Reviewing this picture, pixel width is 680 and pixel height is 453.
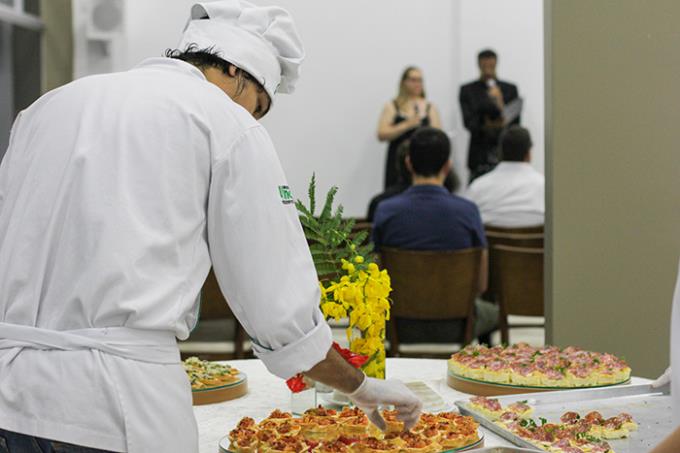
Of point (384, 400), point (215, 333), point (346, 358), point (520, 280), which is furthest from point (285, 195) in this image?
point (215, 333)

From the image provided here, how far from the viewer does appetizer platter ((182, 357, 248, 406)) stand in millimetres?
2016

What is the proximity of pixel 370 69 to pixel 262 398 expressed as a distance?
21.0 ft

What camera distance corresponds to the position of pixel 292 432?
1.63 meters

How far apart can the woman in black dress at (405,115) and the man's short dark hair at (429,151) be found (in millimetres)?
3758

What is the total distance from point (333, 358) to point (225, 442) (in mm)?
308

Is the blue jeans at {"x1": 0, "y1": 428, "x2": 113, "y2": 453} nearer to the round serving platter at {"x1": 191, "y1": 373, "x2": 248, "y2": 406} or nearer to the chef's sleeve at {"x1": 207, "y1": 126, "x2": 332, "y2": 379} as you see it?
the chef's sleeve at {"x1": 207, "y1": 126, "x2": 332, "y2": 379}

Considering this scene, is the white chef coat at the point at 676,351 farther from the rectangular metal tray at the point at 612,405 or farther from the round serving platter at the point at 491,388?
the round serving platter at the point at 491,388

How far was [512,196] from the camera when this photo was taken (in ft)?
16.4

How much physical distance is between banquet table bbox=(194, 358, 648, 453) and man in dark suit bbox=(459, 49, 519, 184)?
5.62m

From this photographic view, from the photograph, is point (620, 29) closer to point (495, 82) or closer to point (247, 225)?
point (247, 225)

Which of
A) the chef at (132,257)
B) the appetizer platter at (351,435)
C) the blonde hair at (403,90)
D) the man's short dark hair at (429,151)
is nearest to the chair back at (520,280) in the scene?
the man's short dark hair at (429,151)

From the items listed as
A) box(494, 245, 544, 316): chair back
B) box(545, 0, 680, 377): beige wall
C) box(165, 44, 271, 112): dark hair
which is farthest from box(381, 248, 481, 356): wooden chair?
box(165, 44, 271, 112): dark hair


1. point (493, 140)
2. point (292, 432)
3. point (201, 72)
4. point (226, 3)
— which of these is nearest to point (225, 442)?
point (292, 432)

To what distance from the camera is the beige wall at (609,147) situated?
3004 mm
